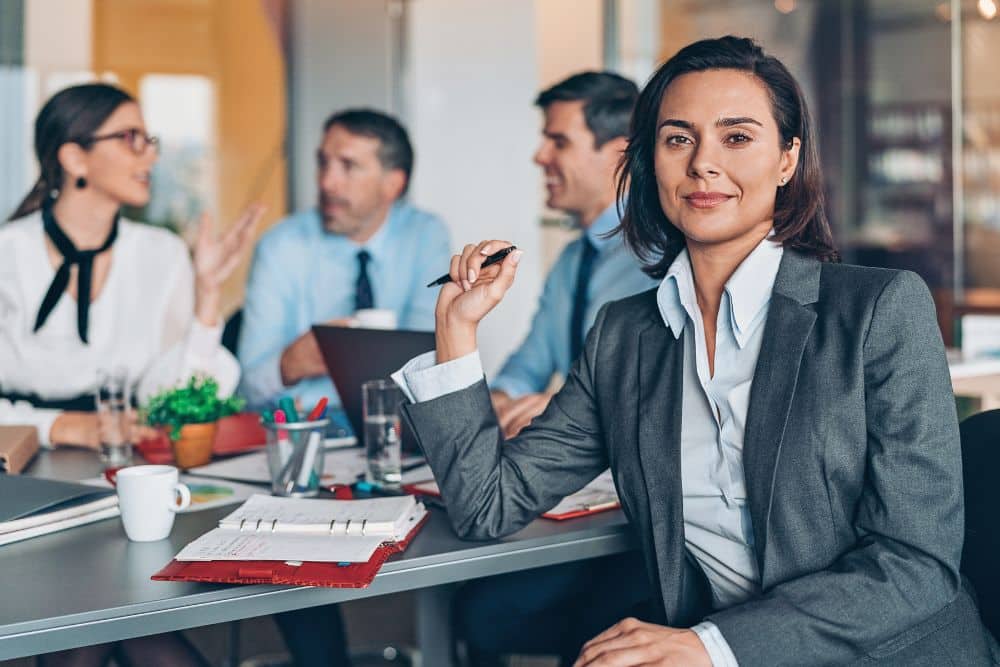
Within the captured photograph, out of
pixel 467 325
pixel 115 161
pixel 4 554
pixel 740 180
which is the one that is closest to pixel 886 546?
pixel 740 180

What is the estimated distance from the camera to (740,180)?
64.1 inches

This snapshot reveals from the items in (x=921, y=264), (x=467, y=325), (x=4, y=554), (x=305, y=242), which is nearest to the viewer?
(x=4, y=554)

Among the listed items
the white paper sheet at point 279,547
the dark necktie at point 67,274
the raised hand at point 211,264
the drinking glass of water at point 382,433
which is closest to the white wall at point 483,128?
the raised hand at point 211,264

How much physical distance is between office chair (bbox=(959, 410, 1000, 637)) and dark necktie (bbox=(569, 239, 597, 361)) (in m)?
1.34

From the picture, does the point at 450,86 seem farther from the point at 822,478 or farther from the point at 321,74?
the point at 822,478

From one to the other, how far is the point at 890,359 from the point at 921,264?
493 cm

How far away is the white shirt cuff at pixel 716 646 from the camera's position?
4.60ft

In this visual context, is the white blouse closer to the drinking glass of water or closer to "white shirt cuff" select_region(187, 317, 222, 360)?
"white shirt cuff" select_region(187, 317, 222, 360)

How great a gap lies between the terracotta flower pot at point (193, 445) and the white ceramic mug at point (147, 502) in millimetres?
504

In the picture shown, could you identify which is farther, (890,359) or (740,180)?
(740,180)

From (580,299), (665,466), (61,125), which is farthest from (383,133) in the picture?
(665,466)

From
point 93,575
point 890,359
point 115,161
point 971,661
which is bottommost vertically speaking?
point 971,661

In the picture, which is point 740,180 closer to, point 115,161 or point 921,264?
point 115,161

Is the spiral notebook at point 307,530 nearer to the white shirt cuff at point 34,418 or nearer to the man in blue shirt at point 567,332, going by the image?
the man in blue shirt at point 567,332
